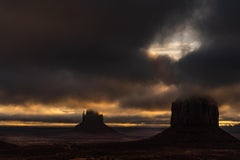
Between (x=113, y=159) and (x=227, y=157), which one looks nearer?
(x=113, y=159)

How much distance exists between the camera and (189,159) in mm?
175875

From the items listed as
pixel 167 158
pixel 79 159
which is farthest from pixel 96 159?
pixel 167 158

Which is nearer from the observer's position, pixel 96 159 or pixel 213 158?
pixel 96 159

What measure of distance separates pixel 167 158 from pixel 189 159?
989 cm

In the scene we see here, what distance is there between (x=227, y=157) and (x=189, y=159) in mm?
22959

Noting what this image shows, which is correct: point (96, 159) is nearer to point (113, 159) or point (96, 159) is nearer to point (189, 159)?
point (113, 159)

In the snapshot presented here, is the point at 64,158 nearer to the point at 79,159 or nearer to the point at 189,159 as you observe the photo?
the point at 79,159

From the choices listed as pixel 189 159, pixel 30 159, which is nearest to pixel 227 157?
pixel 189 159

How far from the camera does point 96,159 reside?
559 feet

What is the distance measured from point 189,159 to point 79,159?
46.7 meters

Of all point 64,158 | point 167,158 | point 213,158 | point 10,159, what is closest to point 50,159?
point 64,158

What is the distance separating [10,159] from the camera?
177 metres

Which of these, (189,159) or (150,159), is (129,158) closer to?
(150,159)

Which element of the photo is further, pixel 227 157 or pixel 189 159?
pixel 227 157
